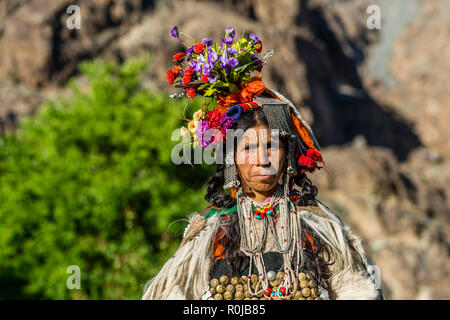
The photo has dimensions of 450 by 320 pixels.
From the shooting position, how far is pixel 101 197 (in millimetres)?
8031

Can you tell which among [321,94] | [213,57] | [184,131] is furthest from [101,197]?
[321,94]

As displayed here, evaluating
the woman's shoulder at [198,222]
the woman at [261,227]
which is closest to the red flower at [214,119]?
the woman at [261,227]

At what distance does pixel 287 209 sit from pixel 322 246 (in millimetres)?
302

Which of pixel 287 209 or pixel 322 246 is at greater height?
pixel 287 209

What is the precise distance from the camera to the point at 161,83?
2158 centimetres

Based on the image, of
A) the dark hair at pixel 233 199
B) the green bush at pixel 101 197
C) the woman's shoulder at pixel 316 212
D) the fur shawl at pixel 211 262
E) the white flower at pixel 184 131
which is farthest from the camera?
the green bush at pixel 101 197

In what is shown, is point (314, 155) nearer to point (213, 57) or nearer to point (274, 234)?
point (274, 234)

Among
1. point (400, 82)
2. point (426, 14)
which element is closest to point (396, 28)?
point (426, 14)

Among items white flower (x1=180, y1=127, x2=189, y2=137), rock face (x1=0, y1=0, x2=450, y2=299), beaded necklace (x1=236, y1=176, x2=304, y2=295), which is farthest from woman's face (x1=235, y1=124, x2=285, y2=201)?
rock face (x1=0, y1=0, x2=450, y2=299)

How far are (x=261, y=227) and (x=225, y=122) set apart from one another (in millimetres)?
670

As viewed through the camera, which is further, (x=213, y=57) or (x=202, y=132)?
(x=202, y=132)

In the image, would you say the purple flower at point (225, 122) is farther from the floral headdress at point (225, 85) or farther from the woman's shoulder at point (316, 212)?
the woman's shoulder at point (316, 212)

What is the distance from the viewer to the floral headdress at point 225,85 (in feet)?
9.45
